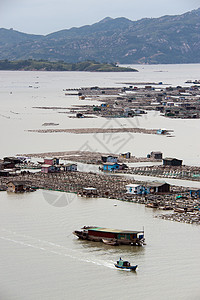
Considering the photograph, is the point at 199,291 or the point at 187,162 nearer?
the point at 199,291

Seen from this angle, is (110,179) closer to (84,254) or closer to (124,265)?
(84,254)

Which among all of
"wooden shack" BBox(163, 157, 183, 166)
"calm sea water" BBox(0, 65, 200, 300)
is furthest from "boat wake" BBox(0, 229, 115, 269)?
"wooden shack" BBox(163, 157, 183, 166)

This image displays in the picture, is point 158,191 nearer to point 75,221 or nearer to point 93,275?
point 75,221

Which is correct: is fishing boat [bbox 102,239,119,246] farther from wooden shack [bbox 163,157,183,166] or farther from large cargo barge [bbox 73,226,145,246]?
wooden shack [bbox 163,157,183,166]

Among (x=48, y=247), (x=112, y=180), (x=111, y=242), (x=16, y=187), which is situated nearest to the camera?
(x=48, y=247)

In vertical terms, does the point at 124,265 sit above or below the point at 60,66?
below

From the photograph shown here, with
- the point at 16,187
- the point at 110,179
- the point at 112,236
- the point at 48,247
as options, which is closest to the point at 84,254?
the point at 48,247

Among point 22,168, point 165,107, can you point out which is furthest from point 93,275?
point 165,107

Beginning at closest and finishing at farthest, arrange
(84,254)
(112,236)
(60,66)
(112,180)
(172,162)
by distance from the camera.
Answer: (84,254) → (112,236) → (112,180) → (172,162) → (60,66)
